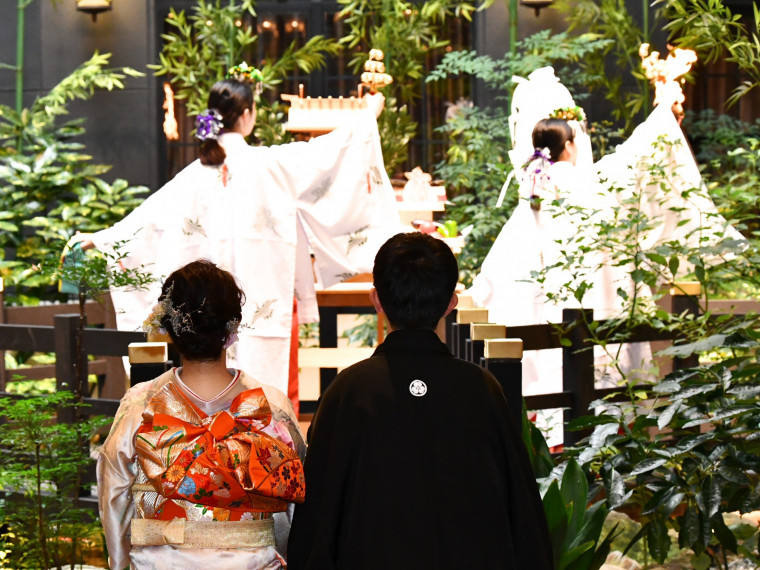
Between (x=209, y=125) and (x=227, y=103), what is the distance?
13 centimetres

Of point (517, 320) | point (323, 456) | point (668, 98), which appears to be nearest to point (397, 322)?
point (323, 456)

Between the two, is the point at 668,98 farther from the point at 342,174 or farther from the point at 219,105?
the point at 219,105

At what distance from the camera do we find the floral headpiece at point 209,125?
4660mm

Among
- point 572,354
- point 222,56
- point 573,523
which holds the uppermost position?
point 222,56

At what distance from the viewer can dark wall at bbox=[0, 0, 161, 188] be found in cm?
859

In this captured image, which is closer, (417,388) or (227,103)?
(417,388)

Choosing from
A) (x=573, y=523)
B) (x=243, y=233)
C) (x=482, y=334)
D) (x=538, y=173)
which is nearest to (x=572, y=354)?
(x=482, y=334)

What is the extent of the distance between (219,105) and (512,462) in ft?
10.0

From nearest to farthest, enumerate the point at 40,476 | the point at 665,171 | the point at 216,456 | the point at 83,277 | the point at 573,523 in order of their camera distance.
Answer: the point at 216,456
the point at 573,523
the point at 40,476
the point at 83,277
the point at 665,171

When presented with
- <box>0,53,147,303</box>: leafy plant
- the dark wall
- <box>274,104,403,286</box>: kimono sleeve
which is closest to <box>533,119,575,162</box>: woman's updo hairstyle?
<box>274,104,403,286</box>: kimono sleeve

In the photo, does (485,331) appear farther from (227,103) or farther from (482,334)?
(227,103)

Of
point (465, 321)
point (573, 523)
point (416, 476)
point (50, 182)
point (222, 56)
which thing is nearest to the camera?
point (416, 476)

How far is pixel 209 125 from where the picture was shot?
4.68 meters

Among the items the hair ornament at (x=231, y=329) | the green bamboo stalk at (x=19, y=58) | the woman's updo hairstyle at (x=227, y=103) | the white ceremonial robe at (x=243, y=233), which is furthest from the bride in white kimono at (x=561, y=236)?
the green bamboo stalk at (x=19, y=58)
